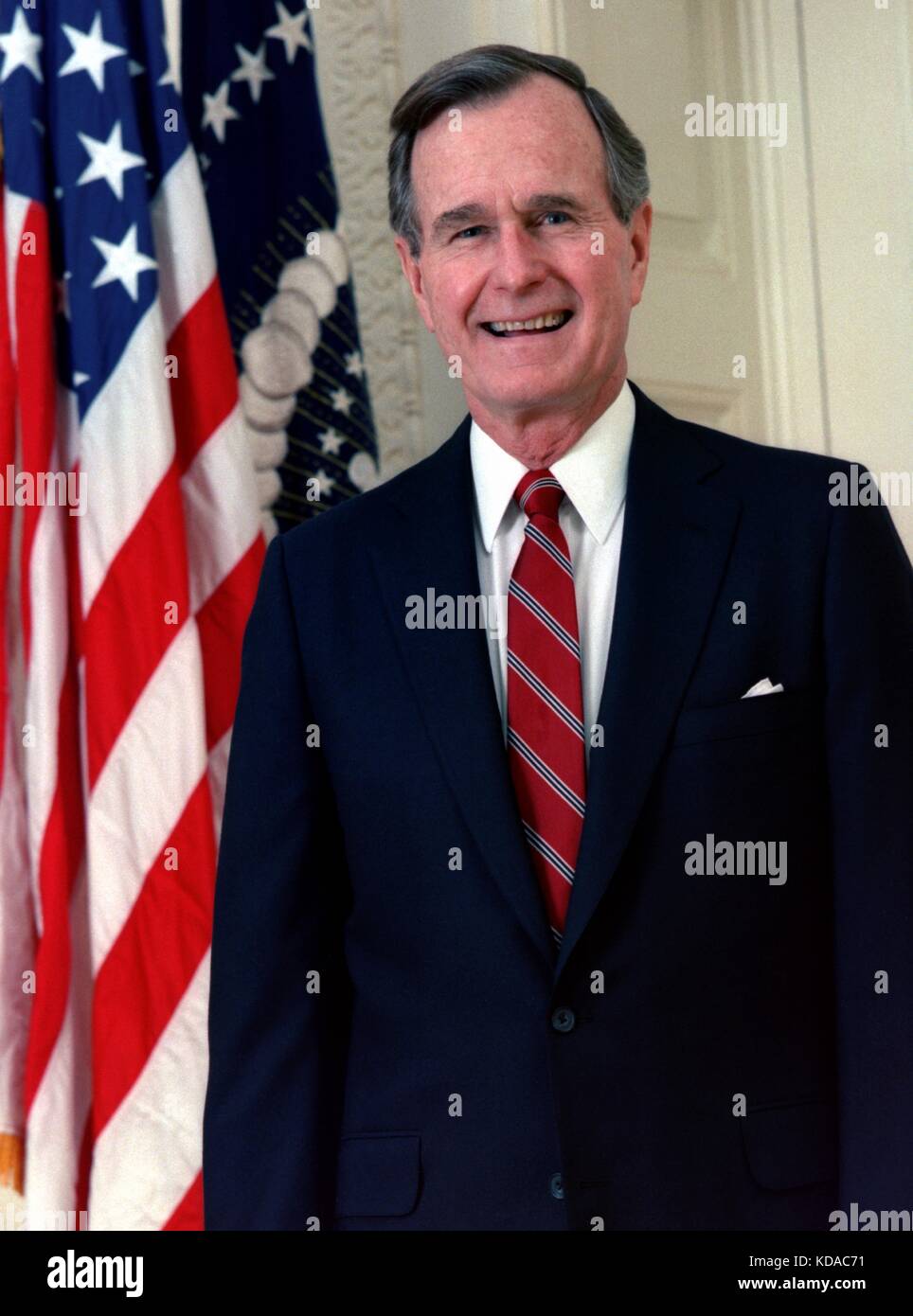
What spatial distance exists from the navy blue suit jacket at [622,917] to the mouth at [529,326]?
14 cm

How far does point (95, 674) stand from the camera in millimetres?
1873

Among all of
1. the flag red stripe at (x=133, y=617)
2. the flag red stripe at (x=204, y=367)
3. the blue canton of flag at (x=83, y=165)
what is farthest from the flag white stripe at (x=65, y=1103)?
the blue canton of flag at (x=83, y=165)

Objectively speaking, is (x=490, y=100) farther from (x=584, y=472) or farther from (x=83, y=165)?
(x=83, y=165)

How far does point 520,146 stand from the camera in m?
1.38

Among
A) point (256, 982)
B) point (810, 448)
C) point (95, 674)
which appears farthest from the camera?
point (810, 448)

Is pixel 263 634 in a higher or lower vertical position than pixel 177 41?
lower

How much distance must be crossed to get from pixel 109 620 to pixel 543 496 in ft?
2.38

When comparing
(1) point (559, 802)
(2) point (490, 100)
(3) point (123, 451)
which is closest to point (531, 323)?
(2) point (490, 100)

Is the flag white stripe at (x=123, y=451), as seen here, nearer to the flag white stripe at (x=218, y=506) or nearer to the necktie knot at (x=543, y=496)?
the flag white stripe at (x=218, y=506)
